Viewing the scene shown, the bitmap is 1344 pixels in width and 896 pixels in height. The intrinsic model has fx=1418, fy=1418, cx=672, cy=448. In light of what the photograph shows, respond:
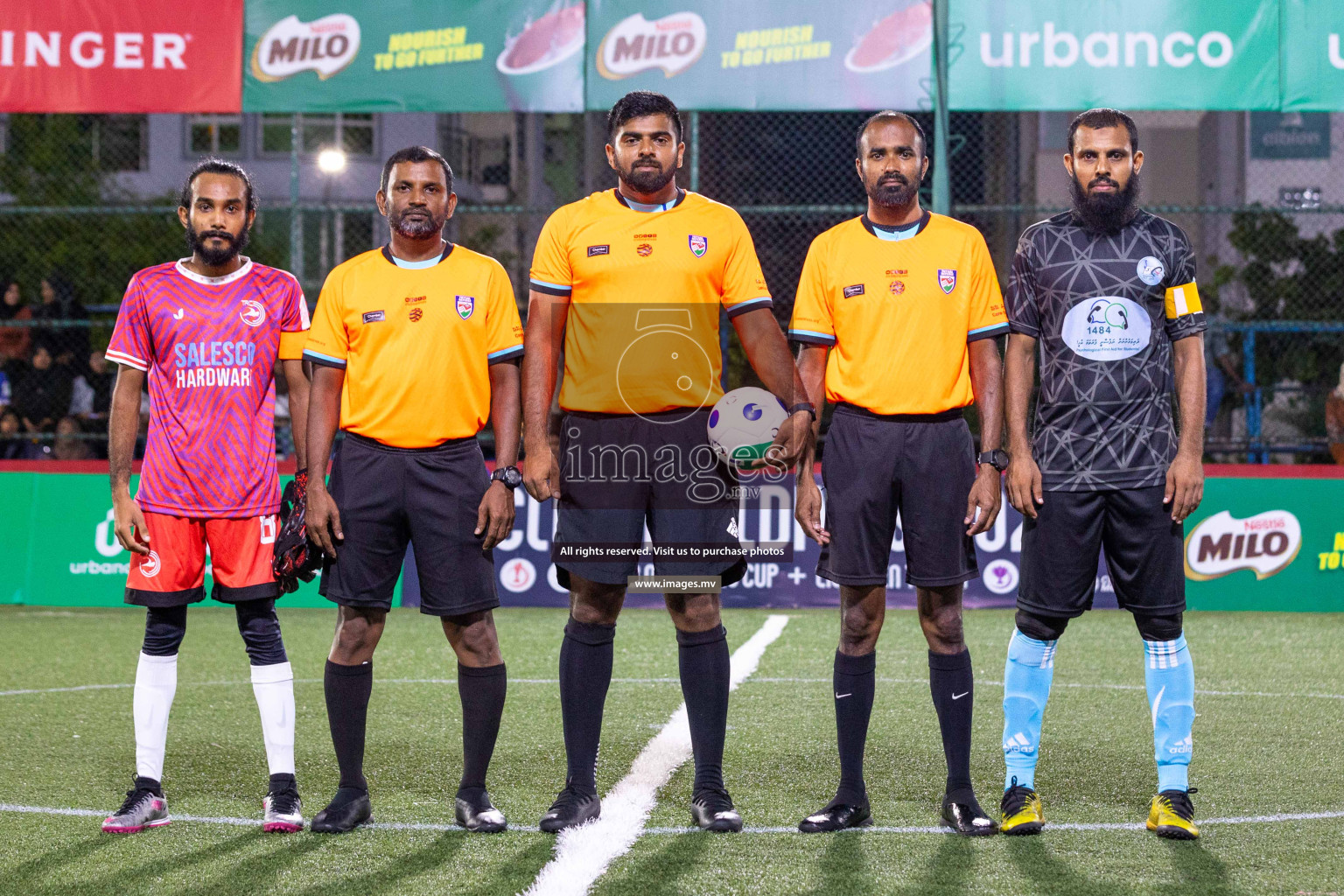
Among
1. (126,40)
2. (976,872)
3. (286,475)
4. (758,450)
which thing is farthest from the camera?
(126,40)

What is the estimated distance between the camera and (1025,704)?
4500 millimetres

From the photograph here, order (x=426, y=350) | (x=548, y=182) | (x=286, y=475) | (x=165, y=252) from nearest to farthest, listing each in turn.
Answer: (x=426, y=350), (x=286, y=475), (x=165, y=252), (x=548, y=182)

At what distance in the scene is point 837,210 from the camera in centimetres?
1123

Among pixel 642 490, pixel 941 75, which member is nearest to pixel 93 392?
pixel 941 75

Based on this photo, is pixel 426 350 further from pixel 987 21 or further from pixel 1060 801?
pixel 987 21

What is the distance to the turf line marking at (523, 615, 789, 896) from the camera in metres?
3.87

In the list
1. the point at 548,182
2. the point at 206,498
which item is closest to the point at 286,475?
the point at 206,498

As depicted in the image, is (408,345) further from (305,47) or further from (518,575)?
(305,47)

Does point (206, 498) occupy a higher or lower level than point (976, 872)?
higher

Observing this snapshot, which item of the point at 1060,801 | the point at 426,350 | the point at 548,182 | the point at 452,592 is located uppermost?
the point at 548,182

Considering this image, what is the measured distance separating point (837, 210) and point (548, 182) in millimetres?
20233

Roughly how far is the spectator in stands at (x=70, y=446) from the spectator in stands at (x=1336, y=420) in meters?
10.2

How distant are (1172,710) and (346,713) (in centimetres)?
261

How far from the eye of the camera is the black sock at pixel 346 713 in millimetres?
4500
